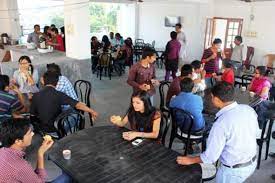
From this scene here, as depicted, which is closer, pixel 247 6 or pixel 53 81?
pixel 53 81

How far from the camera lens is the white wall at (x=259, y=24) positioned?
7.98m

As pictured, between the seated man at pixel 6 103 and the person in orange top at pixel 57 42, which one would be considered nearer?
the seated man at pixel 6 103

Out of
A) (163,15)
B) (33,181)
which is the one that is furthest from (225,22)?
(33,181)

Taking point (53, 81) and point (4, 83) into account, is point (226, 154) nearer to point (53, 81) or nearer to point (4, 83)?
point (53, 81)

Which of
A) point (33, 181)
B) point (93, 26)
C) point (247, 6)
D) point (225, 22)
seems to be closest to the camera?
point (33, 181)

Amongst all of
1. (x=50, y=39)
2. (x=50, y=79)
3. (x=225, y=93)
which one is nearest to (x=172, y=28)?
(x=50, y=39)

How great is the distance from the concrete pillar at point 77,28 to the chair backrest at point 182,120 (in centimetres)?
272

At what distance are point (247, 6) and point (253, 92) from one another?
5.33 meters

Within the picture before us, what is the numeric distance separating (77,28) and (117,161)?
3.52 m

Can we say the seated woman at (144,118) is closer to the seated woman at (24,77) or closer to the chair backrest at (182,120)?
the chair backrest at (182,120)

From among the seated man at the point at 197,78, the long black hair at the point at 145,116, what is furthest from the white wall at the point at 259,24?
the long black hair at the point at 145,116

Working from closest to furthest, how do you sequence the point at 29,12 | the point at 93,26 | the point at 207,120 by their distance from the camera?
the point at 207,120, the point at 29,12, the point at 93,26

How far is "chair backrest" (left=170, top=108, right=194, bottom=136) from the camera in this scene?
2988 mm

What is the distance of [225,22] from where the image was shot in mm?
9148
